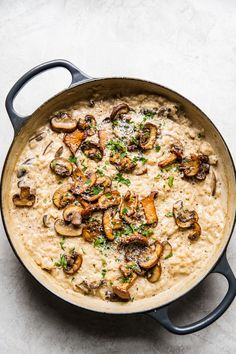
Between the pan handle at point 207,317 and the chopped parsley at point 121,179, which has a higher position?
the chopped parsley at point 121,179

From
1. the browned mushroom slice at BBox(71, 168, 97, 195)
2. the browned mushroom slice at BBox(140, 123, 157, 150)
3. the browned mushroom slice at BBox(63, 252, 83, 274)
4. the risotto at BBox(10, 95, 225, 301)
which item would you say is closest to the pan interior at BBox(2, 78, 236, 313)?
the risotto at BBox(10, 95, 225, 301)

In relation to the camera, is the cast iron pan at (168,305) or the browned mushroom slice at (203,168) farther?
the browned mushroom slice at (203,168)

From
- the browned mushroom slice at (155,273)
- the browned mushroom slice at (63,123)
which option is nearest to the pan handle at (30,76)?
the browned mushroom slice at (63,123)

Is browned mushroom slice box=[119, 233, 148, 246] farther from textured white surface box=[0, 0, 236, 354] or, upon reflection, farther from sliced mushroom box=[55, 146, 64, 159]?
sliced mushroom box=[55, 146, 64, 159]

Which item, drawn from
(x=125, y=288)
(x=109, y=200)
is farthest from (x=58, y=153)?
(x=125, y=288)

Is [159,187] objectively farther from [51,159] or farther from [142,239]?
[51,159]

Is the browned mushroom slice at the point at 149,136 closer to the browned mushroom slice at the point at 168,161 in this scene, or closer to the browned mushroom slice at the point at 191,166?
the browned mushroom slice at the point at 168,161
